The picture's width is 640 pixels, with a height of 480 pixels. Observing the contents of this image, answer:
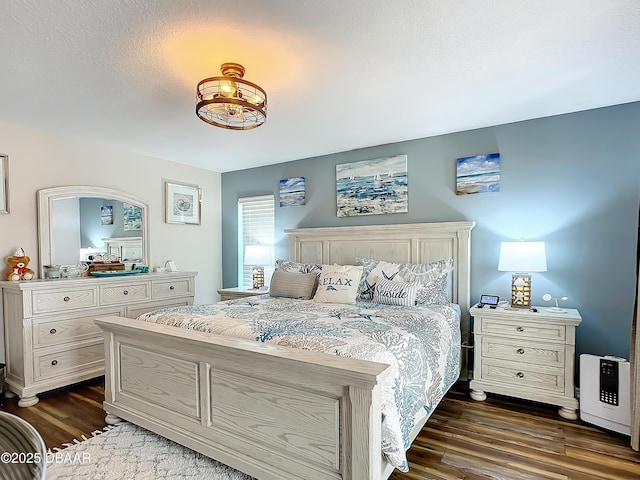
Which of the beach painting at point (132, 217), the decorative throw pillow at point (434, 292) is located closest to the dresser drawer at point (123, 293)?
the beach painting at point (132, 217)

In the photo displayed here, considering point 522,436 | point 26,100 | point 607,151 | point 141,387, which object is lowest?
point 522,436

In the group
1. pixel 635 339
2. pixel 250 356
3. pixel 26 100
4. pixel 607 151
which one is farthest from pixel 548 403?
pixel 26 100

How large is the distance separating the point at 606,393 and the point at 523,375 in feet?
1.63

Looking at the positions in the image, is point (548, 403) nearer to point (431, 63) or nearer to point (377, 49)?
point (431, 63)

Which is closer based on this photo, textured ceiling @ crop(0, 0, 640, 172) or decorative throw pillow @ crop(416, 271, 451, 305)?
textured ceiling @ crop(0, 0, 640, 172)

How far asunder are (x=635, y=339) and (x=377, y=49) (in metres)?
2.40

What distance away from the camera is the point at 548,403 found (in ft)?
8.51

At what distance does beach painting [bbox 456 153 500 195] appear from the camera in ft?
10.5

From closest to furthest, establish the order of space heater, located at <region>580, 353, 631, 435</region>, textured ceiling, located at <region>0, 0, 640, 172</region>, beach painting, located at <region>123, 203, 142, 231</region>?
textured ceiling, located at <region>0, 0, 640, 172</region>
space heater, located at <region>580, 353, 631, 435</region>
beach painting, located at <region>123, 203, 142, 231</region>

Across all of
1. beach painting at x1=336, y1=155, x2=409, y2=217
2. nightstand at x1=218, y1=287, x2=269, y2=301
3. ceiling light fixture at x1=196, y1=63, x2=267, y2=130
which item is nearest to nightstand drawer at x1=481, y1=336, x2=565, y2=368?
beach painting at x1=336, y1=155, x2=409, y2=217

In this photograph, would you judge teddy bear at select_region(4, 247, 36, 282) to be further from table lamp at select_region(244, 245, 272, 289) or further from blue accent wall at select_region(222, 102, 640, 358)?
blue accent wall at select_region(222, 102, 640, 358)

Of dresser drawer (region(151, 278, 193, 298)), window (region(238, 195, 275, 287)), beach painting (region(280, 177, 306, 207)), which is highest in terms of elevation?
beach painting (region(280, 177, 306, 207))

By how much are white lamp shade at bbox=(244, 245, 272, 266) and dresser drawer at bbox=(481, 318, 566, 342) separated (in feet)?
8.37

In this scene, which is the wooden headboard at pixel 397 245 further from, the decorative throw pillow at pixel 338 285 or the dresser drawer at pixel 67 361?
the dresser drawer at pixel 67 361
